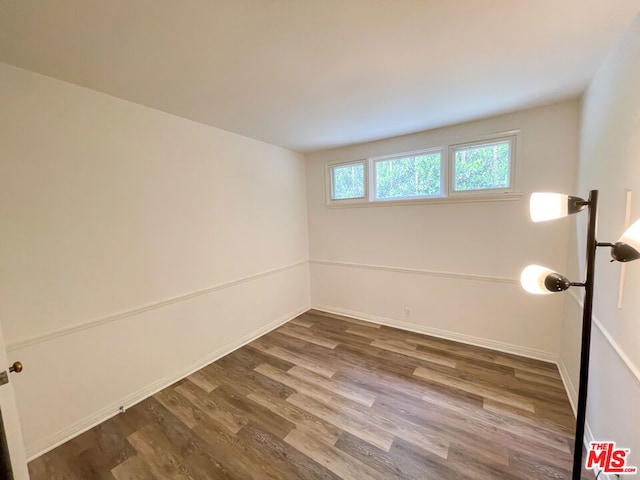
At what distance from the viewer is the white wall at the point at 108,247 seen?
5.50 feet

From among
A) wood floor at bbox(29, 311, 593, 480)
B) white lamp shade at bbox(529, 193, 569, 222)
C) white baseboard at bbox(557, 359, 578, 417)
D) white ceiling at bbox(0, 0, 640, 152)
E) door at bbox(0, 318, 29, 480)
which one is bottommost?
wood floor at bbox(29, 311, 593, 480)

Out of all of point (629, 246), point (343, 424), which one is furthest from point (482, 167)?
point (343, 424)

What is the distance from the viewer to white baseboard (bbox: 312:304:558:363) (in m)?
2.65

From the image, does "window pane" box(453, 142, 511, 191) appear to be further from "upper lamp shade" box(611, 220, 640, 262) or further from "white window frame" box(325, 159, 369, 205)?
"upper lamp shade" box(611, 220, 640, 262)

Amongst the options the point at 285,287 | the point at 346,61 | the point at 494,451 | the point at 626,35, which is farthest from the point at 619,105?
the point at 285,287

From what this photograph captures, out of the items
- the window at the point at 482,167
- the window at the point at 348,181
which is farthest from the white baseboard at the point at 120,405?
the window at the point at 482,167

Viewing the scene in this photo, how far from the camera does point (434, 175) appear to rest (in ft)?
10.2

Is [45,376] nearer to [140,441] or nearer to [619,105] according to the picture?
[140,441]

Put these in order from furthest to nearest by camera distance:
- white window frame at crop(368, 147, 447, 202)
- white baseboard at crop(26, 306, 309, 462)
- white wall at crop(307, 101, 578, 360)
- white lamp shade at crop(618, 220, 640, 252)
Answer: white window frame at crop(368, 147, 447, 202) < white wall at crop(307, 101, 578, 360) < white baseboard at crop(26, 306, 309, 462) < white lamp shade at crop(618, 220, 640, 252)

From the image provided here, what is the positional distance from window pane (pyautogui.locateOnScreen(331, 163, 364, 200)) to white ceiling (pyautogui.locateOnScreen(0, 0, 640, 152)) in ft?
4.35

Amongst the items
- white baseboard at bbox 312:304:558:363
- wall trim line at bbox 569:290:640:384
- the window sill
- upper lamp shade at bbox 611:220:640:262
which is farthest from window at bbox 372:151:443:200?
upper lamp shade at bbox 611:220:640:262

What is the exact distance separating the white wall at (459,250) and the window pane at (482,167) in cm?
15

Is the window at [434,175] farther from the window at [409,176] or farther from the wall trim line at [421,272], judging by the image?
the wall trim line at [421,272]

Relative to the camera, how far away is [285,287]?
12.6ft
